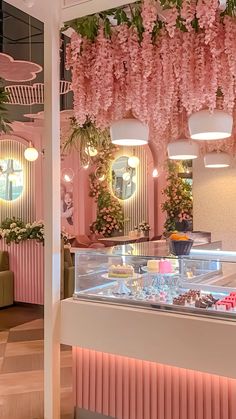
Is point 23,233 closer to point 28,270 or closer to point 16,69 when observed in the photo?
point 28,270

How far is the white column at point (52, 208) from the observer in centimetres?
330

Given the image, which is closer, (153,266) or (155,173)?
(153,266)

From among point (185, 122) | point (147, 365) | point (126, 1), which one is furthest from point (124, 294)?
point (126, 1)

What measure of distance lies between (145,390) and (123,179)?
9.07 m

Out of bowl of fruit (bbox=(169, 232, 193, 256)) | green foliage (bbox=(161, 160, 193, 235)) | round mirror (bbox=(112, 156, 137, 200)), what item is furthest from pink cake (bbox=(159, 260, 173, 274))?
round mirror (bbox=(112, 156, 137, 200))

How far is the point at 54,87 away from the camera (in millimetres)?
3309

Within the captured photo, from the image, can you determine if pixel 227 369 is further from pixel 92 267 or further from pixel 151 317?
pixel 92 267

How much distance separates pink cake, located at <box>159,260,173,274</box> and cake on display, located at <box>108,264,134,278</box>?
0.89ft

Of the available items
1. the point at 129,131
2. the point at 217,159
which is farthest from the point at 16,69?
the point at 129,131

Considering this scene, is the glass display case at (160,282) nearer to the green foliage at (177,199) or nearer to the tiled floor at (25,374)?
the tiled floor at (25,374)

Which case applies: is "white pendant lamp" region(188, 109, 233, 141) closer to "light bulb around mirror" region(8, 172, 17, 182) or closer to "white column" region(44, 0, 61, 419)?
"white column" region(44, 0, 61, 419)

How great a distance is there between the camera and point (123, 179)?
39.1ft

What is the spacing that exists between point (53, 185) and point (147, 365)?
1.49 meters

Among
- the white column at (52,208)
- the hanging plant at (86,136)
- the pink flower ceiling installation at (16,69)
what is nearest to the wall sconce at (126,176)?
the hanging plant at (86,136)
